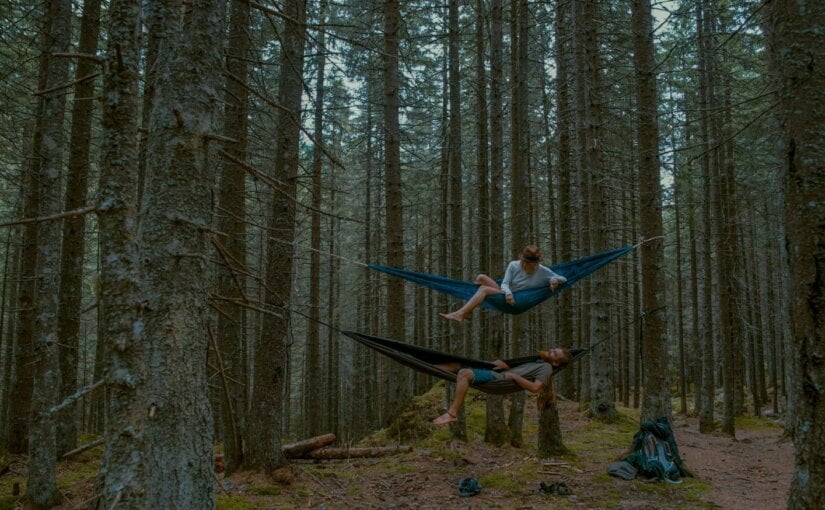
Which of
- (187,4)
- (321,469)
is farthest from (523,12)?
(321,469)

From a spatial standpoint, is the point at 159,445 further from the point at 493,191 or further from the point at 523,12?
the point at 523,12

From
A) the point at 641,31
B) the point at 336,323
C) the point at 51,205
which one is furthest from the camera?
the point at 336,323

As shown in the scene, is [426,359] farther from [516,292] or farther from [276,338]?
[276,338]

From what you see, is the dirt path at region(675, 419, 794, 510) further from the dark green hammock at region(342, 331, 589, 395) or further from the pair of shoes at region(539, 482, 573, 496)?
the dark green hammock at region(342, 331, 589, 395)

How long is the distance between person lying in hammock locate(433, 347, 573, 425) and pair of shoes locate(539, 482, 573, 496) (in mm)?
879

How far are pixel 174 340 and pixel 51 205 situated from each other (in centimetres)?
293

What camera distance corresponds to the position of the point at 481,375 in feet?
14.8

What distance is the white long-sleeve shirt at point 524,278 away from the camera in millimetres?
5117

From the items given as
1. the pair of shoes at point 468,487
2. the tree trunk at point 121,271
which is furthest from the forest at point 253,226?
the pair of shoes at point 468,487

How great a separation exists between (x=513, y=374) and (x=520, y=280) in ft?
3.35

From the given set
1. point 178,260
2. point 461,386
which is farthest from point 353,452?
point 178,260

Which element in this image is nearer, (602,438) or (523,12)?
(523,12)

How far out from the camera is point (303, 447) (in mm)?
6258

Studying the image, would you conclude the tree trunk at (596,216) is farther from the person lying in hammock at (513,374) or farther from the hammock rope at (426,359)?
the hammock rope at (426,359)
